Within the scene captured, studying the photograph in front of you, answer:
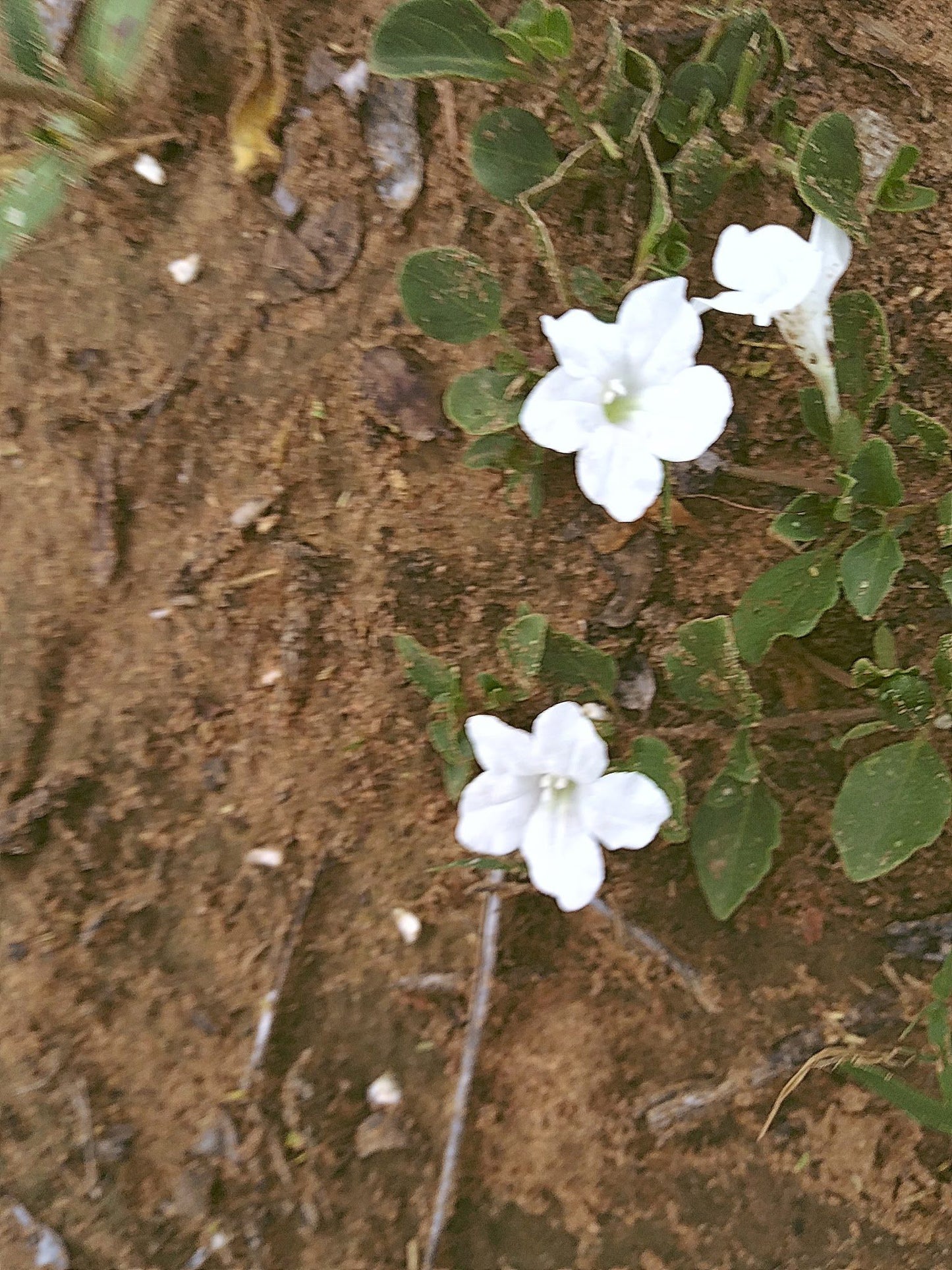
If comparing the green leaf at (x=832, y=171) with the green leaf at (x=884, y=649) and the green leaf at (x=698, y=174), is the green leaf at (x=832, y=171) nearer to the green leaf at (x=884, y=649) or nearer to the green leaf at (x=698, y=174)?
the green leaf at (x=698, y=174)

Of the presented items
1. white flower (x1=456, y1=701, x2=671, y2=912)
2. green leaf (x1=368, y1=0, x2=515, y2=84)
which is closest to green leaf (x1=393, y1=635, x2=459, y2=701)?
white flower (x1=456, y1=701, x2=671, y2=912)

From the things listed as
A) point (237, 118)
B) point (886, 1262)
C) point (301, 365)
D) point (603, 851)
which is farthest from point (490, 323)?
point (886, 1262)

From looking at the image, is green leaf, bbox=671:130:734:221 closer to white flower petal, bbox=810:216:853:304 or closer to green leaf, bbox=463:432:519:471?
white flower petal, bbox=810:216:853:304

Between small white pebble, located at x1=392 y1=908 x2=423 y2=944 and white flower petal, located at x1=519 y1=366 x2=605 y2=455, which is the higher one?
white flower petal, located at x1=519 y1=366 x2=605 y2=455

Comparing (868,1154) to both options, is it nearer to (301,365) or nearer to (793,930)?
(793,930)

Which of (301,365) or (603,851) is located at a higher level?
(301,365)

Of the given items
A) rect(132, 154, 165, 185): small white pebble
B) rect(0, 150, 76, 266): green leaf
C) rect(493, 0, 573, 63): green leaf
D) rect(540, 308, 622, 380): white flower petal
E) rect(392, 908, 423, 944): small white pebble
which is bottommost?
rect(392, 908, 423, 944): small white pebble

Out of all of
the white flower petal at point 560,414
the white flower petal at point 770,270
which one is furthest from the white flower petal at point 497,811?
the white flower petal at point 770,270
